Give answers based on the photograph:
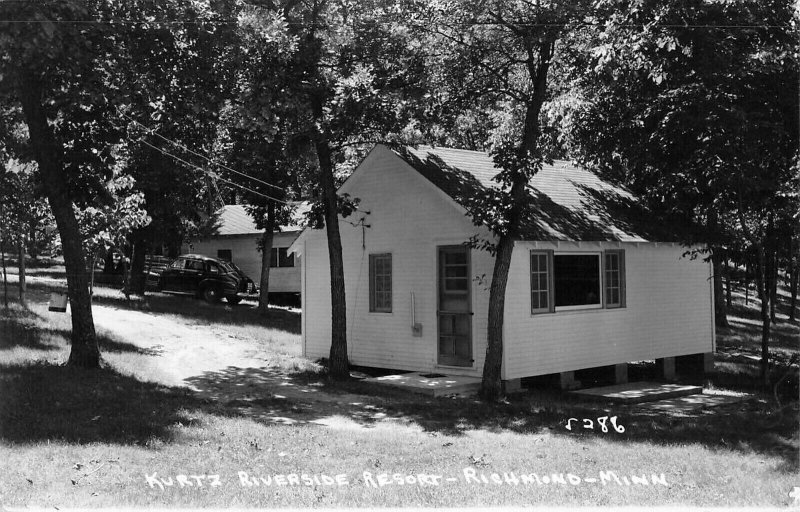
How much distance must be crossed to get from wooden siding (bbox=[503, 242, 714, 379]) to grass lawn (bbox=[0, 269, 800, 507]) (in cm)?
100

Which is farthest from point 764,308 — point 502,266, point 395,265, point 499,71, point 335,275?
point 335,275

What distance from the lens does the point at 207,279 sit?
3212 cm

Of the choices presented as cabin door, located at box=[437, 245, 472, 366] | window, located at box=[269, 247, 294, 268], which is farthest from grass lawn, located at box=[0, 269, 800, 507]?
window, located at box=[269, 247, 294, 268]

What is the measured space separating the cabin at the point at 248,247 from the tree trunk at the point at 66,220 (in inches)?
699

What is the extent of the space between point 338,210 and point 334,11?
4.21 metres

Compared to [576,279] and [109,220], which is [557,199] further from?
[109,220]

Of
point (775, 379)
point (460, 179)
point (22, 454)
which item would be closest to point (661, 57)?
point (460, 179)

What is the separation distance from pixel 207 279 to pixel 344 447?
927 inches

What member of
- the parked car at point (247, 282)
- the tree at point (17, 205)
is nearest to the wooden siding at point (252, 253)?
the parked car at point (247, 282)

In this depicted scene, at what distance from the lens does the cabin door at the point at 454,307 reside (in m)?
15.8

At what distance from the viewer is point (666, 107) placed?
50.2ft

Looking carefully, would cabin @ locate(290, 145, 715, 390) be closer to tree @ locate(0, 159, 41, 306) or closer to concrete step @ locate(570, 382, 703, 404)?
concrete step @ locate(570, 382, 703, 404)

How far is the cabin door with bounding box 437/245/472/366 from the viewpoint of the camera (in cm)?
1584

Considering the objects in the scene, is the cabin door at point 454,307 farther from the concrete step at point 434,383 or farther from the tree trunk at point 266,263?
the tree trunk at point 266,263
